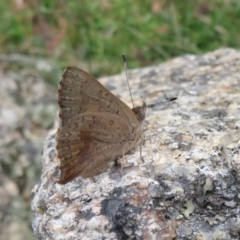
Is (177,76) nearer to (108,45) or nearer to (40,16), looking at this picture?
(108,45)

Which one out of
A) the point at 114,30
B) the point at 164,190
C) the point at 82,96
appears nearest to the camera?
the point at 164,190

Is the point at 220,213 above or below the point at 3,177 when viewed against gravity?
above

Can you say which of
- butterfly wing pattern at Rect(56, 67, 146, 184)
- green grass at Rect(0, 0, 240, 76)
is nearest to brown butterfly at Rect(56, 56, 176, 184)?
butterfly wing pattern at Rect(56, 67, 146, 184)

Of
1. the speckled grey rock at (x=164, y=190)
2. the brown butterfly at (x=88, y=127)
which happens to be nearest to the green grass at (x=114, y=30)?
the speckled grey rock at (x=164, y=190)

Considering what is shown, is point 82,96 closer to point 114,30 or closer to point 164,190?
point 164,190

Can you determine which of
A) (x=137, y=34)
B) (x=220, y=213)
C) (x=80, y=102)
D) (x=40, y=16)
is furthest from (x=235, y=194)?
(x=40, y=16)

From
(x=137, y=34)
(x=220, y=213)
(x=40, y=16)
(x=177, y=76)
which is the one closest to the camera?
(x=220, y=213)

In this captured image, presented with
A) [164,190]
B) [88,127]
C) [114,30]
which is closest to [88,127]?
[88,127]
